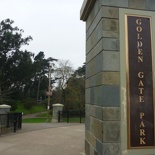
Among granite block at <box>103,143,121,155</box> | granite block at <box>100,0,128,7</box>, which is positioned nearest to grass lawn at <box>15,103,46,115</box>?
granite block at <box>103,143,121,155</box>

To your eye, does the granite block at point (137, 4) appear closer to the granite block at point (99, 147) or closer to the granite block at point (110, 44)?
the granite block at point (110, 44)

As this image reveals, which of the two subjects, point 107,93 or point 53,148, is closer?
point 107,93

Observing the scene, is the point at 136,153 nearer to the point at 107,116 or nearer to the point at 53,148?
the point at 107,116

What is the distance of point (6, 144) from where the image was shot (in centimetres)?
945

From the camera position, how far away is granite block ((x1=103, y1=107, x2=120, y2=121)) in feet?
15.9

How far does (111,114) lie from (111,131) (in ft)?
1.16

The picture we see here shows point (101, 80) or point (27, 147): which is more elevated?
point (101, 80)

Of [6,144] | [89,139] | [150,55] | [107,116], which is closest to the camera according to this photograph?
[107,116]

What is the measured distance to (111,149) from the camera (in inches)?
189

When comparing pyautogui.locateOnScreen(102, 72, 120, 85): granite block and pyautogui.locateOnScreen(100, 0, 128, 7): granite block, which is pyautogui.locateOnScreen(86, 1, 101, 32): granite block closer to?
pyautogui.locateOnScreen(100, 0, 128, 7): granite block

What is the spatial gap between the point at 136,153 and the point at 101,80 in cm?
172

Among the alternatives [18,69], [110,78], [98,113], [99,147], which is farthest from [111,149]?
[18,69]

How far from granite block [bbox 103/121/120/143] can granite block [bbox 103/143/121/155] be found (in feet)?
0.27

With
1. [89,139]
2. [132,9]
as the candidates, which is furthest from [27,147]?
[132,9]
